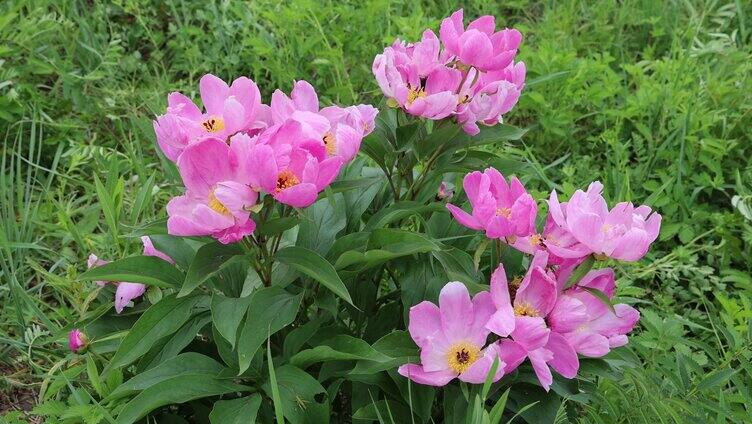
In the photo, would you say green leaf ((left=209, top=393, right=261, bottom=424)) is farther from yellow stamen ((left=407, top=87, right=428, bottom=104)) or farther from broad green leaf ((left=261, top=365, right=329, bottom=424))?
yellow stamen ((left=407, top=87, right=428, bottom=104))

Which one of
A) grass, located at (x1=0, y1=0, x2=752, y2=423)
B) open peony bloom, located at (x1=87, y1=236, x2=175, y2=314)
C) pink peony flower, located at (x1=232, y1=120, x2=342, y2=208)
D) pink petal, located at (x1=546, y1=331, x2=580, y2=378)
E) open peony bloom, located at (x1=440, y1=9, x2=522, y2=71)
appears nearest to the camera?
pink peony flower, located at (x1=232, y1=120, x2=342, y2=208)

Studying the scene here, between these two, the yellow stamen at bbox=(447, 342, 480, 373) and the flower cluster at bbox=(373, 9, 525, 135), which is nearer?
the yellow stamen at bbox=(447, 342, 480, 373)

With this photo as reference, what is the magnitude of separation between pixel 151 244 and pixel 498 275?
2.02ft

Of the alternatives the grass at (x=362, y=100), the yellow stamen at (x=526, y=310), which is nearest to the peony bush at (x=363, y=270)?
the yellow stamen at (x=526, y=310)

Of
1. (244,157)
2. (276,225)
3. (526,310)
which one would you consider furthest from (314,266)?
(526,310)

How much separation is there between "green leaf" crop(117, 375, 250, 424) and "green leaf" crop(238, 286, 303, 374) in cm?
10

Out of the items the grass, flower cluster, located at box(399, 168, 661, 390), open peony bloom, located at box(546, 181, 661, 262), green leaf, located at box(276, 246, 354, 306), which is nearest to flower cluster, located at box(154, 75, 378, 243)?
green leaf, located at box(276, 246, 354, 306)

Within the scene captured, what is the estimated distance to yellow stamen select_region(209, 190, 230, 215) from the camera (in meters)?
1.10

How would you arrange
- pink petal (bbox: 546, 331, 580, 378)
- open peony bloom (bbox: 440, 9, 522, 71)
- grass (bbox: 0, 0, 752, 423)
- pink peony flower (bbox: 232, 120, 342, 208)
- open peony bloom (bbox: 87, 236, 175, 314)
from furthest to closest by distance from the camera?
grass (bbox: 0, 0, 752, 423) < open peony bloom (bbox: 87, 236, 175, 314) < open peony bloom (bbox: 440, 9, 522, 71) < pink petal (bbox: 546, 331, 580, 378) < pink peony flower (bbox: 232, 120, 342, 208)

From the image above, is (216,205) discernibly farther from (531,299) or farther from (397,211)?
(531,299)

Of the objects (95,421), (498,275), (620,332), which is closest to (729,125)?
(620,332)

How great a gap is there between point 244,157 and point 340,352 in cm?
33

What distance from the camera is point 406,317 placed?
1.34 metres

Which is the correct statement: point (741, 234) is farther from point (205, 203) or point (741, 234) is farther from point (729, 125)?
point (205, 203)
